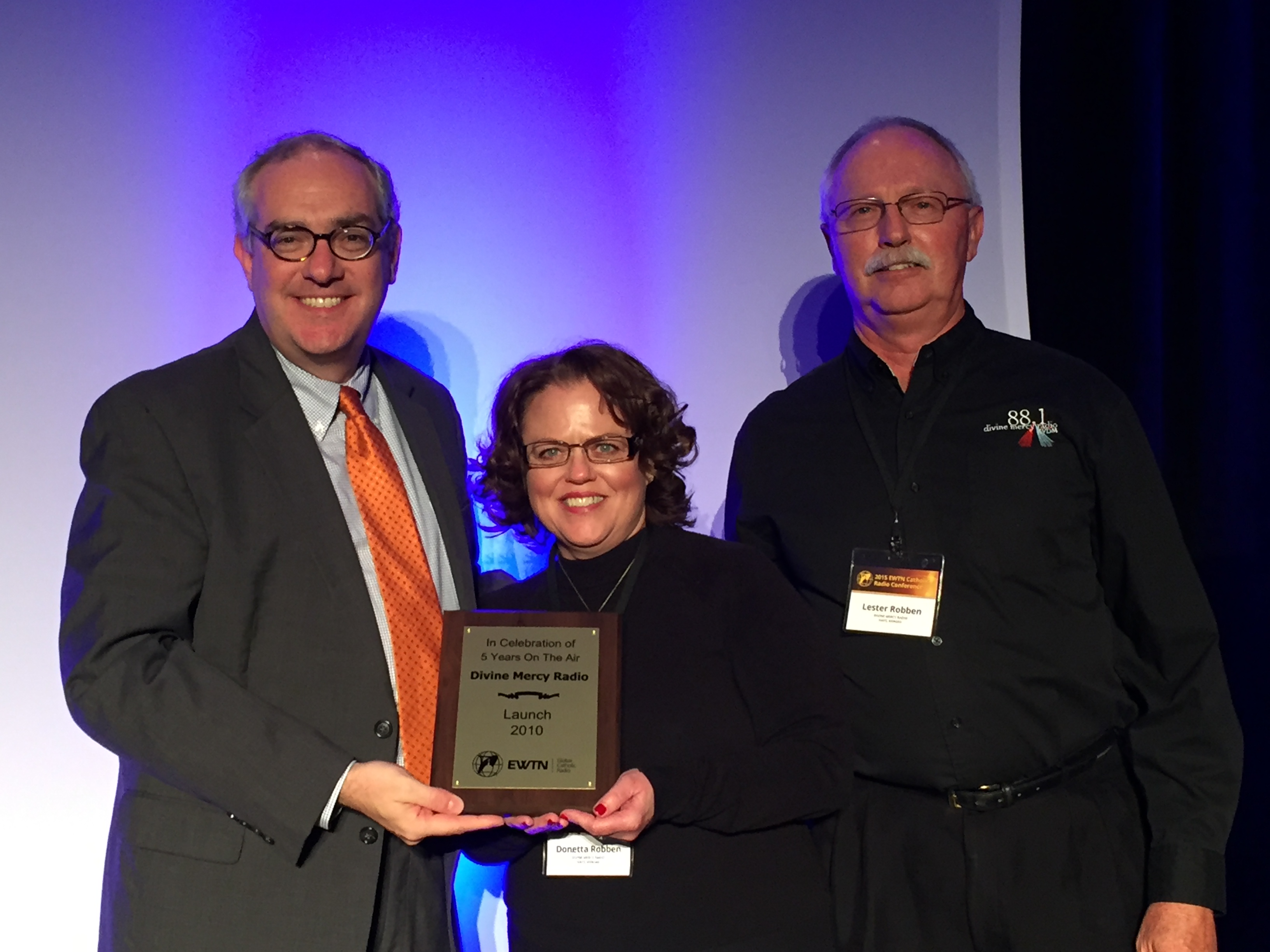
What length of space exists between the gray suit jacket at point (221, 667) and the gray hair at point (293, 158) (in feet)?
1.09

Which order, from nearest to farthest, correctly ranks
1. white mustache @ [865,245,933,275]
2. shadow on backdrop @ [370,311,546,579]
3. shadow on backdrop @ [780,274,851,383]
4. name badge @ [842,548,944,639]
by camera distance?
name badge @ [842,548,944,639] < white mustache @ [865,245,933,275] < shadow on backdrop @ [370,311,546,579] < shadow on backdrop @ [780,274,851,383]

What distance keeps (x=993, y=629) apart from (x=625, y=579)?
2.41 feet

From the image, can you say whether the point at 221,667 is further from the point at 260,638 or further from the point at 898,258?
the point at 898,258

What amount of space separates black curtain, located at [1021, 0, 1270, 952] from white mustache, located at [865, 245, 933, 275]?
104 centimetres

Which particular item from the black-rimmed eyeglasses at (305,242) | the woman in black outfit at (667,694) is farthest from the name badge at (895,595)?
the black-rimmed eyeglasses at (305,242)

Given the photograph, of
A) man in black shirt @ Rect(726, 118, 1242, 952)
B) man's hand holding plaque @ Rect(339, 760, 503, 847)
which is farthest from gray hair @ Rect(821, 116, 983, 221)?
man's hand holding plaque @ Rect(339, 760, 503, 847)

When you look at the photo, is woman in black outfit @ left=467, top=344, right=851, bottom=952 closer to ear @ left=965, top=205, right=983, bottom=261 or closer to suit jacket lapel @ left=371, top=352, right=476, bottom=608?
suit jacket lapel @ left=371, top=352, right=476, bottom=608

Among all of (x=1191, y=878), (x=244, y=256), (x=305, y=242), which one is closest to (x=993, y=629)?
(x=1191, y=878)

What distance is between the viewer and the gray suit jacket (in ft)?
5.89

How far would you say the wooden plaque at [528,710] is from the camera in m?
1.79

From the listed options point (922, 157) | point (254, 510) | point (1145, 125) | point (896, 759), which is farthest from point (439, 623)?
point (1145, 125)

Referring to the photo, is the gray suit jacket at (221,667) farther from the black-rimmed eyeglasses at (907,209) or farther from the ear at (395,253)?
the black-rimmed eyeglasses at (907,209)

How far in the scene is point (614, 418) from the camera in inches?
84.7

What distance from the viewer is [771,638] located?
6.64 ft
